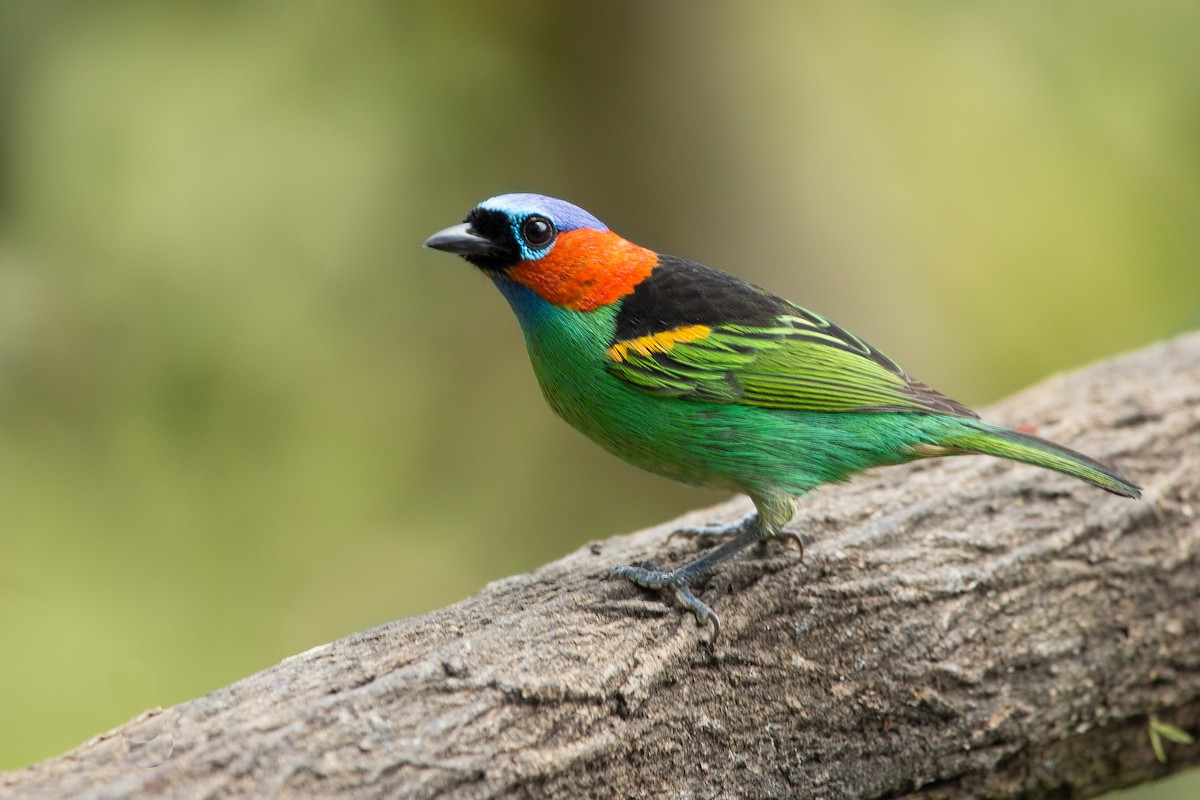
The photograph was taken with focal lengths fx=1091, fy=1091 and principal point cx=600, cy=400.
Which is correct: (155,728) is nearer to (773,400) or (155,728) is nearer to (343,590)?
(773,400)

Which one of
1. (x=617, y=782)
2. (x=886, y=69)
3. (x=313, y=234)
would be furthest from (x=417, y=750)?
(x=886, y=69)

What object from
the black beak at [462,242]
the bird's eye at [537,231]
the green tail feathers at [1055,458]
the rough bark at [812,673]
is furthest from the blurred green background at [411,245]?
the green tail feathers at [1055,458]

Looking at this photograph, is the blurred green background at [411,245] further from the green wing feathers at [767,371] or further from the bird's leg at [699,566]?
the green wing feathers at [767,371]

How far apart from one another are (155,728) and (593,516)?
4.24 m

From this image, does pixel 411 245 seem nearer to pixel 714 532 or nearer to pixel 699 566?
pixel 714 532

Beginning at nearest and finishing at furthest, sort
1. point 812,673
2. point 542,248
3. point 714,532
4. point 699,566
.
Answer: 1. point 812,673
2. point 699,566
3. point 542,248
4. point 714,532

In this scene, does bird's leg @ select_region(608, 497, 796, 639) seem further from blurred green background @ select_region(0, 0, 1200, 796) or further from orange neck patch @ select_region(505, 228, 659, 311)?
blurred green background @ select_region(0, 0, 1200, 796)

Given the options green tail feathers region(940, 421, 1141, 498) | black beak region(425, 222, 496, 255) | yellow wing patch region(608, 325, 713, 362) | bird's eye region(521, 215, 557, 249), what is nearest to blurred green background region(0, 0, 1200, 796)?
black beak region(425, 222, 496, 255)

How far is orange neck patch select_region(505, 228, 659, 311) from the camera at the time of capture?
335 cm

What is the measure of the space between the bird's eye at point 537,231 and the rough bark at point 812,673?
40.1 inches

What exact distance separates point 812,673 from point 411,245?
3865 mm

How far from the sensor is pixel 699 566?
10.7 ft

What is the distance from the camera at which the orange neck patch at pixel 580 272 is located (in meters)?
3.35

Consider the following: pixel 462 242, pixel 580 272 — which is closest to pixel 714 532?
pixel 580 272
